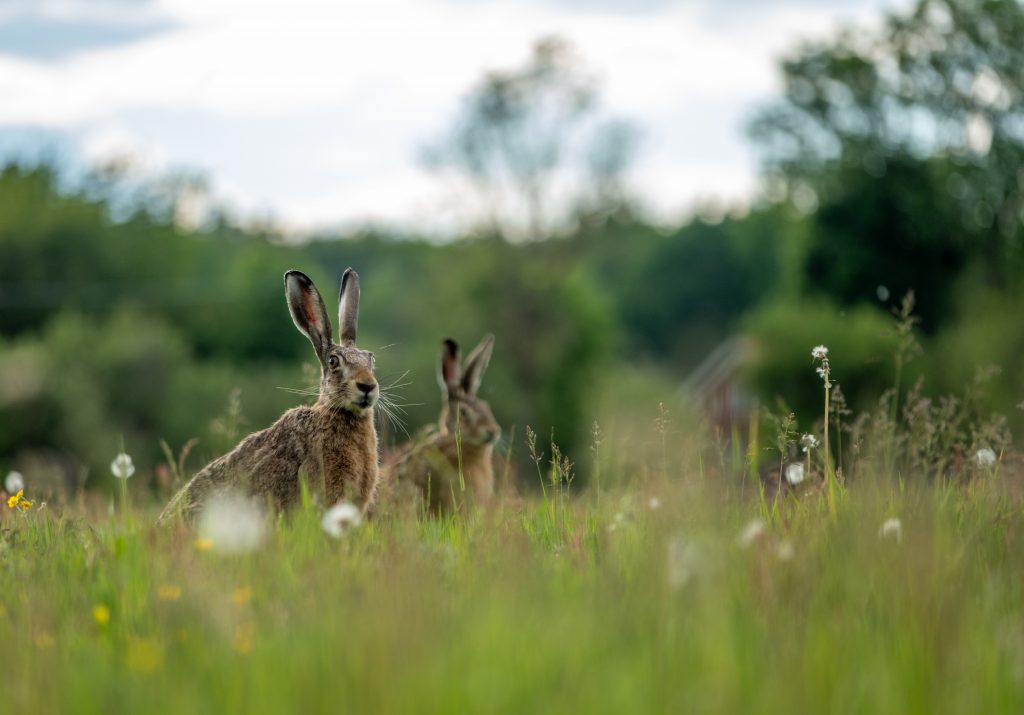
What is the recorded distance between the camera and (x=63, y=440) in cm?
5141

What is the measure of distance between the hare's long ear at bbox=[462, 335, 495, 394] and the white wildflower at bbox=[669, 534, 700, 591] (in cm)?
709

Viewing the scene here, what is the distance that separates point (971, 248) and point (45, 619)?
57.7m

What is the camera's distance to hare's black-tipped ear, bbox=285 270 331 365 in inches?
328

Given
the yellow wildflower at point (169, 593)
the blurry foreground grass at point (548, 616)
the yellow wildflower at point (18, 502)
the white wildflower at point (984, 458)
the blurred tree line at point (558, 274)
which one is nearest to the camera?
the blurry foreground grass at point (548, 616)

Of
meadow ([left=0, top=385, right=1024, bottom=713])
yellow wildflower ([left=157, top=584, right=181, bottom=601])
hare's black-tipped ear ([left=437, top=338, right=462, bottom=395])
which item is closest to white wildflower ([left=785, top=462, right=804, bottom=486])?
meadow ([left=0, top=385, right=1024, bottom=713])

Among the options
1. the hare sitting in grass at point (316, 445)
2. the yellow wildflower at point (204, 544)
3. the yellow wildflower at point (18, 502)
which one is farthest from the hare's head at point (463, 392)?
the yellow wildflower at point (204, 544)

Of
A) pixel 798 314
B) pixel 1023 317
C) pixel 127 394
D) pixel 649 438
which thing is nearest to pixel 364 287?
pixel 127 394

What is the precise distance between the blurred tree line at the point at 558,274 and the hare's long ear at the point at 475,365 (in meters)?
25.6

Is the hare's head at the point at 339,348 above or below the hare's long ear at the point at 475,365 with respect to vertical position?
above

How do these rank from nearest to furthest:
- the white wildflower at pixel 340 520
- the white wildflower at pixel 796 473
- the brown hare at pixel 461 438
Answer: the white wildflower at pixel 340 520
the white wildflower at pixel 796 473
the brown hare at pixel 461 438

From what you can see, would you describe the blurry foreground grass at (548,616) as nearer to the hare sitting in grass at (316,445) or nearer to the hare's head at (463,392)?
the hare sitting in grass at (316,445)

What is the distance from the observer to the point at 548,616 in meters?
4.52

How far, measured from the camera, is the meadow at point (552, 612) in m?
3.88

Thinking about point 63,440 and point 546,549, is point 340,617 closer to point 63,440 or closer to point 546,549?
point 546,549
